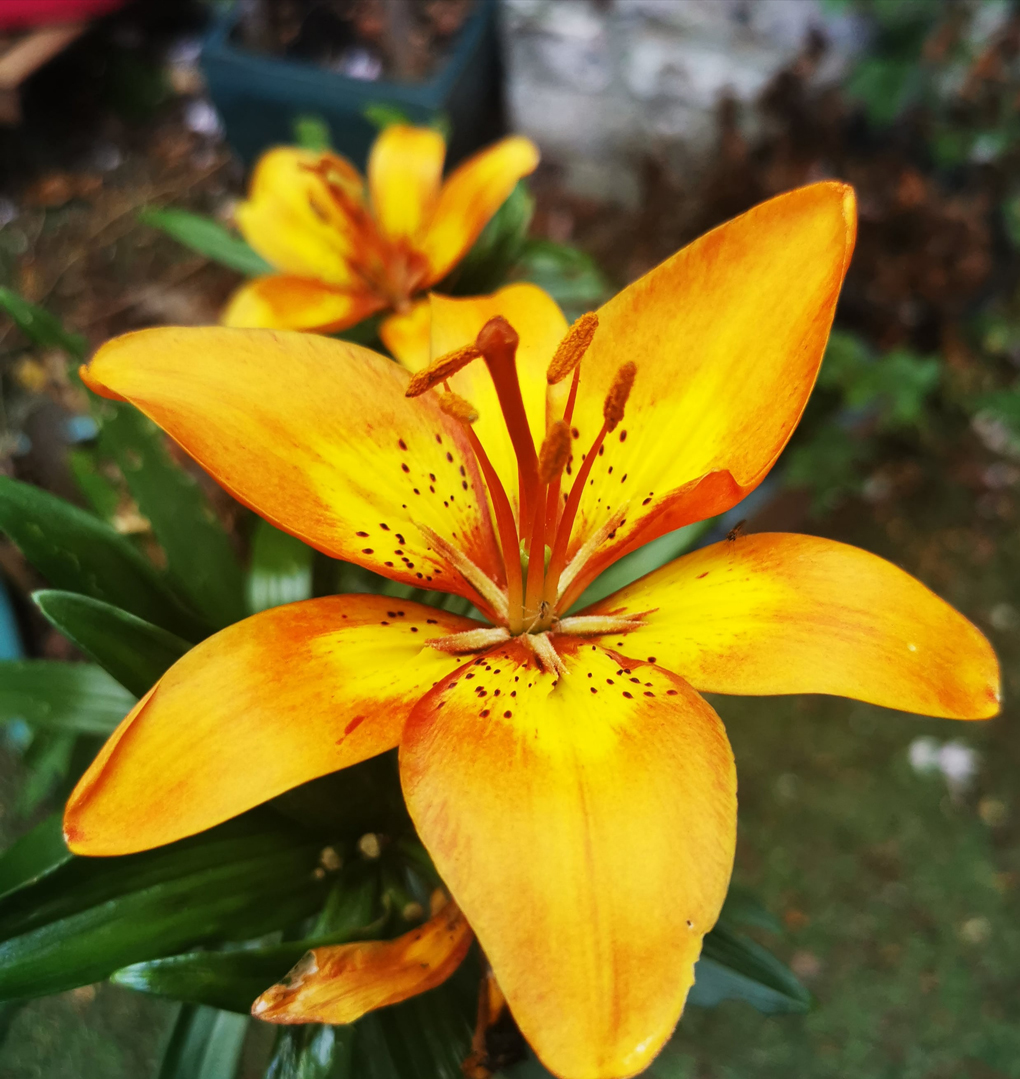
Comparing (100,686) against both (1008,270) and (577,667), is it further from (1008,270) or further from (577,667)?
(1008,270)

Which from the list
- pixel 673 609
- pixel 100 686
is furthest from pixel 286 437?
pixel 100 686

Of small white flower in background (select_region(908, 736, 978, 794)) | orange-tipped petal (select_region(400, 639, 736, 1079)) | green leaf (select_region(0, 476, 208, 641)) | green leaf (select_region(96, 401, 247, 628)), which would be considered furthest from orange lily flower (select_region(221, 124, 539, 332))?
small white flower in background (select_region(908, 736, 978, 794))

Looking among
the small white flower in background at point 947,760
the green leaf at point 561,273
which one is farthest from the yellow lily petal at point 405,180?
the small white flower in background at point 947,760

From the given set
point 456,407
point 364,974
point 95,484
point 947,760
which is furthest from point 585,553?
point 947,760

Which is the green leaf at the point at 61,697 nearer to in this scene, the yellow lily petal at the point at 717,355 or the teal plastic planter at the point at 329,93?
the yellow lily petal at the point at 717,355

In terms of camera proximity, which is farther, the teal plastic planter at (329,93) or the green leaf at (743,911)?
the teal plastic planter at (329,93)

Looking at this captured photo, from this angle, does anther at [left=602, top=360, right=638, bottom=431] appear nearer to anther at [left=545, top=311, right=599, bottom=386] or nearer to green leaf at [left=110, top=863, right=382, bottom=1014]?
anther at [left=545, top=311, right=599, bottom=386]
